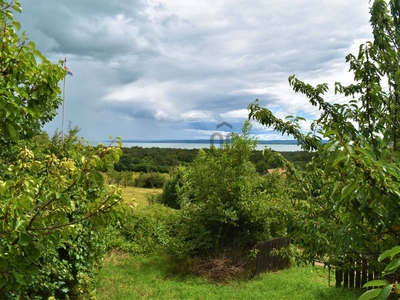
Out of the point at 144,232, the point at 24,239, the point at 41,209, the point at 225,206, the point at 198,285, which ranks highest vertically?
the point at 41,209

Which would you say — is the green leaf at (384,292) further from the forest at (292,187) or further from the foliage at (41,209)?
the foliage at (41,209)

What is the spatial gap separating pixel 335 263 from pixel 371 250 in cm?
52

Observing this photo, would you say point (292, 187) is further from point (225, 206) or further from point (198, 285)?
point (225, 206)

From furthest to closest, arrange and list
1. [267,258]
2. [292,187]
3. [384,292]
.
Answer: [267,258]
[292,187]
[384,292]

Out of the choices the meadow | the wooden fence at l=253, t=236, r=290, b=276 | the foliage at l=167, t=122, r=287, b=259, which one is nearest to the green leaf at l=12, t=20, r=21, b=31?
the meadow

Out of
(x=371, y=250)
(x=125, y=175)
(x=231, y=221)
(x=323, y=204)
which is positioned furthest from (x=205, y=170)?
(x=125, y=175)

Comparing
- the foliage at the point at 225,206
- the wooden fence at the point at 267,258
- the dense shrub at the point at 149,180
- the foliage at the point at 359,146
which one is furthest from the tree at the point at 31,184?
the dense shrub at the point at 149,180

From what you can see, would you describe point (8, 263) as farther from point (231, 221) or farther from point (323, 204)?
point (231, 221)

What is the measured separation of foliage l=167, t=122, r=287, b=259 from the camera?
8.53 meters

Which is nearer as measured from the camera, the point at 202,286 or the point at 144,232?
the point at 202,286

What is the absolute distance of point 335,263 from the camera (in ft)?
8.73

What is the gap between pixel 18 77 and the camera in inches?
77.1

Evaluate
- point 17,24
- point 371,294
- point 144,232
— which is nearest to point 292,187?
point 371,294

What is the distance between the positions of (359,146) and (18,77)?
2158 millimetres
